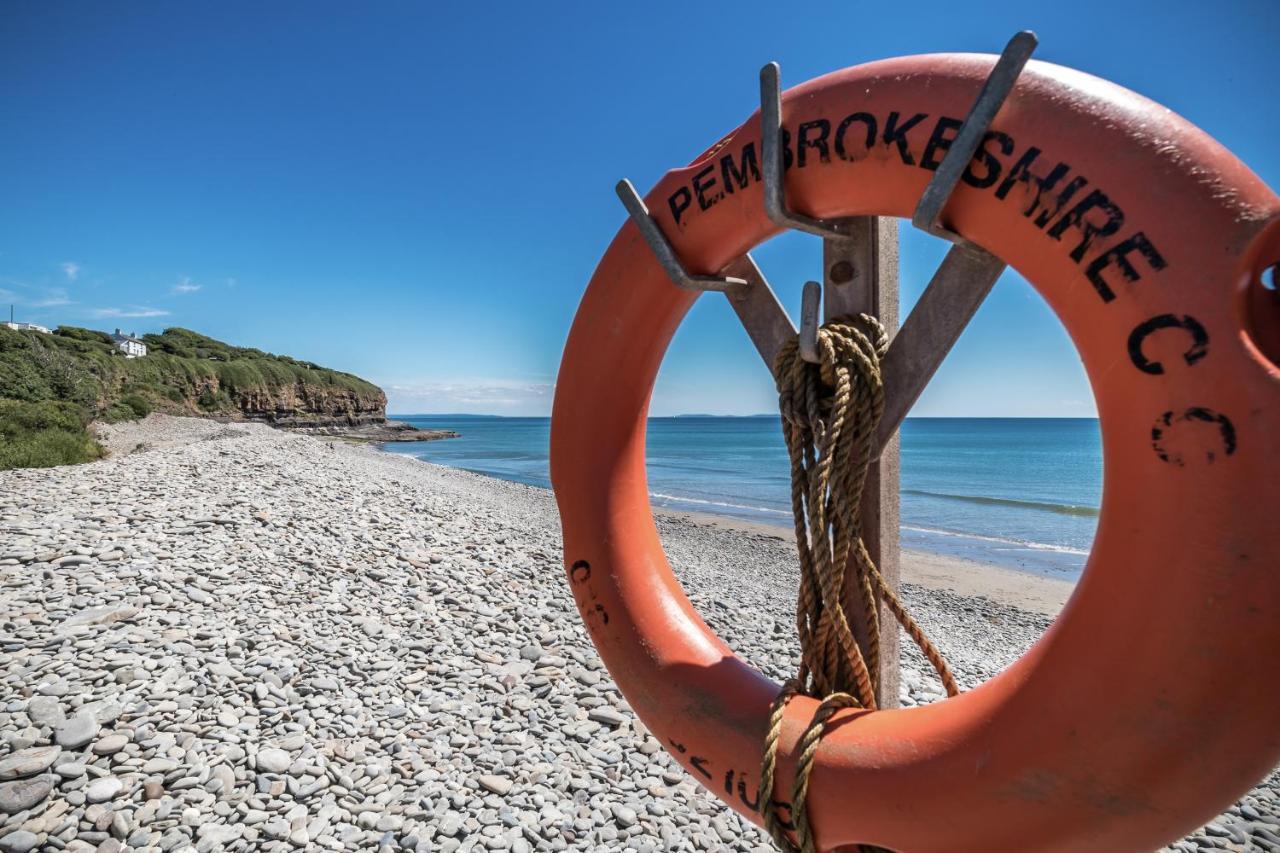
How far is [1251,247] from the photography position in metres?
0.79

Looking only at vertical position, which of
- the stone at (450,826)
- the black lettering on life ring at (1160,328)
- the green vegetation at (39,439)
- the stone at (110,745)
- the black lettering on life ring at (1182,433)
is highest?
the black lettering on life ring at (1160,328)

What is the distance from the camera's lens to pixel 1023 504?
15.8 metres

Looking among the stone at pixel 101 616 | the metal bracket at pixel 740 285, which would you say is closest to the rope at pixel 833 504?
the metal bracket at pixel 740 285

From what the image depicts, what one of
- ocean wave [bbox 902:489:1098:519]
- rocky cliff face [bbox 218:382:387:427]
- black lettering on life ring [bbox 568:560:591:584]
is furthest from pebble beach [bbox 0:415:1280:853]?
rocky cliff face [bbox 218:382:387:427]

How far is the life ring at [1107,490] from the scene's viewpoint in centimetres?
78

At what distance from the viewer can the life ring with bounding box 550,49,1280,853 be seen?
2.55 ft

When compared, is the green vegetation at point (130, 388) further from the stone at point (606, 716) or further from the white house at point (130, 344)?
the stone at point (606, 716)

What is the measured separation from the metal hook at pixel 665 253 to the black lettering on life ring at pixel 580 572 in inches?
28.0

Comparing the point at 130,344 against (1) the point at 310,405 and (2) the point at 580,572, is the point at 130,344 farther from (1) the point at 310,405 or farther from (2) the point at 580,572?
(2) the point at 580,572

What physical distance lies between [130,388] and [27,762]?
29.5 meters

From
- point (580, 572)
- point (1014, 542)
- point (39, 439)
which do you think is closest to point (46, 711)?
point (580, 572)

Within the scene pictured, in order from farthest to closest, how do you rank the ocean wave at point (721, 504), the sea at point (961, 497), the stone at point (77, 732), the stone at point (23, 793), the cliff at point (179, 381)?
the cliff at point (179, 381), the ocean wave at point (721, 504), the sea at point (961, 497), the stone at point (77, 732), the stone at point (23, 793)

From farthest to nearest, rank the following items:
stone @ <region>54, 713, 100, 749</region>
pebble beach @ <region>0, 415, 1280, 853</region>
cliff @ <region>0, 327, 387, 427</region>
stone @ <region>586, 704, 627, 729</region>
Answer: cliff @ <region>0, 327, 387, 427</region>
stone @ <region>586, 704, 627, 729</region>
stone @ <region>54, 713, 100, 749</region>
pebble beach @ <region>0, 415, 1280, 853</region>

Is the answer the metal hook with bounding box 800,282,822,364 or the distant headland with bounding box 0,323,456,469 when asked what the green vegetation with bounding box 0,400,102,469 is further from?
the metal hook with bounding box 800,282,822,364
